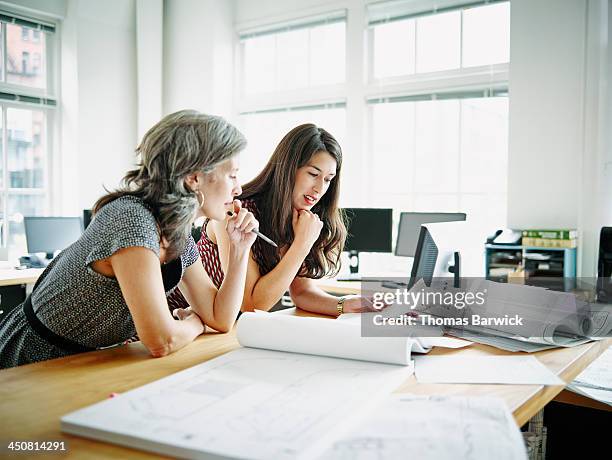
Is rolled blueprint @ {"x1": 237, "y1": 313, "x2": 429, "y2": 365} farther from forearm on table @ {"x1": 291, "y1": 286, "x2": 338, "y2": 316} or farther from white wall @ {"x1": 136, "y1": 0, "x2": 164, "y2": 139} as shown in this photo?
white wall @ {"x1": 136, "y1": 0, "x2": 164, "y2": 139}

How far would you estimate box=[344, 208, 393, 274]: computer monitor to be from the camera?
3.88 m

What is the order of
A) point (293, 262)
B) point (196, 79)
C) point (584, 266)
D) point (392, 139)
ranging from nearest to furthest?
point (293, 262), point (584, 266), point (392, 139), point (196, 79)

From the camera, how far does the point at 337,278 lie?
3.67m

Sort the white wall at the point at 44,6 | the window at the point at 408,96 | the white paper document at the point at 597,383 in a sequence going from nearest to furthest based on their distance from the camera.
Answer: the white paper document at the point at 597,383, the window at the point at 408,96, the white wall at the point at 44,6

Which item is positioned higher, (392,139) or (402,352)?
(392,139)

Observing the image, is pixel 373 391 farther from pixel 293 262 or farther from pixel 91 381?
pixel 293 262

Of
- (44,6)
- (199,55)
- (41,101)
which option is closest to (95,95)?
(41,101)


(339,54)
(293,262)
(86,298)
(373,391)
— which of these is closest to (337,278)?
(293,262)

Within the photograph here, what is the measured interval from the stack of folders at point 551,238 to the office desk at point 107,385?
2.13 metres

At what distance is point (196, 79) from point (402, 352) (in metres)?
4.60

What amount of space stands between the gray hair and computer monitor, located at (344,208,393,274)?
8.33 feet

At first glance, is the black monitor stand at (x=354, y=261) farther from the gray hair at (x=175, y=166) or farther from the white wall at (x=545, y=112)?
the gray hair at (x=175, y=166)

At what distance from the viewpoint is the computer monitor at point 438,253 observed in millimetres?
1568

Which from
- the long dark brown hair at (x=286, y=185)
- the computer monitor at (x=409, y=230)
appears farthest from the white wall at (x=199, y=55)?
the long dark brown hair at (x=286, y=185)
